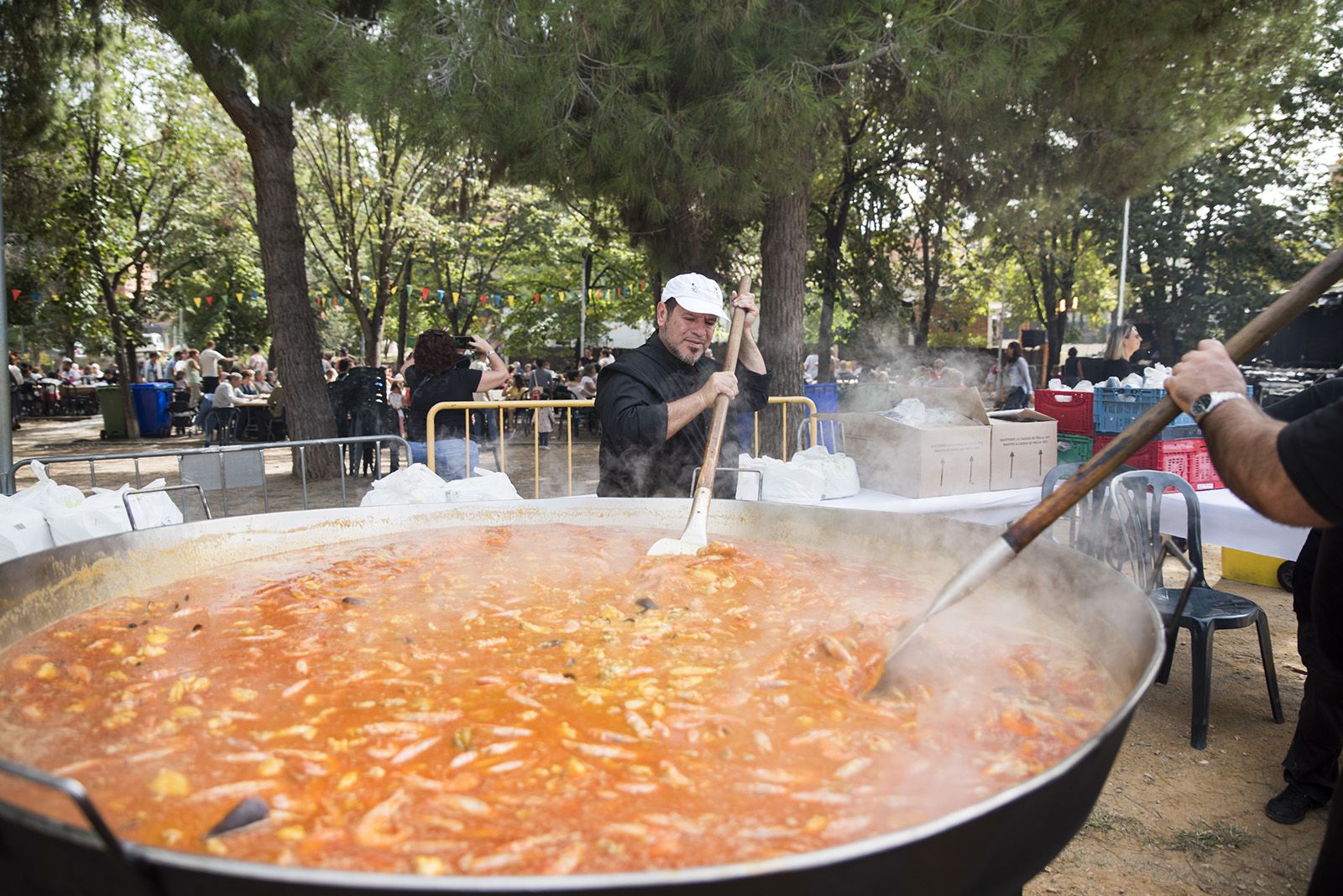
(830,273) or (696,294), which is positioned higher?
(830,273)

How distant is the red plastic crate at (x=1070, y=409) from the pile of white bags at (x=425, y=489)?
5.30 meters

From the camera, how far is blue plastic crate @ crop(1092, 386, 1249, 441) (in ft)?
22.5

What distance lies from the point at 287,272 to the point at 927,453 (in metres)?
9.13

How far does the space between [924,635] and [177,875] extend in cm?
189

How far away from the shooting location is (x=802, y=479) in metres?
6.09

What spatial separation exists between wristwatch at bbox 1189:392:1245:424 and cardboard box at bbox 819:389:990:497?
14.1 ft

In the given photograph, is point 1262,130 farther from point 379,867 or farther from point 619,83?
point 379,867

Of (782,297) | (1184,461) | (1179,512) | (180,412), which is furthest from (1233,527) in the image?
(180,412)

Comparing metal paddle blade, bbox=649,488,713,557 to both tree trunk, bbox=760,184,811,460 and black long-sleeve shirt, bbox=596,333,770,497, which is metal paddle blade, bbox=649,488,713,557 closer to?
black long-sleeve shirt, bbox=596,333,770,497

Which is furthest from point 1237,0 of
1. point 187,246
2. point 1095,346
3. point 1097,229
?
point 1095,346

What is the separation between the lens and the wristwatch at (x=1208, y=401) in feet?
6.38

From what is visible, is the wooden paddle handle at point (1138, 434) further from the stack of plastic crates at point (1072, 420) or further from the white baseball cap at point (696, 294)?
the stack of plastic crates at point (1072, 420)

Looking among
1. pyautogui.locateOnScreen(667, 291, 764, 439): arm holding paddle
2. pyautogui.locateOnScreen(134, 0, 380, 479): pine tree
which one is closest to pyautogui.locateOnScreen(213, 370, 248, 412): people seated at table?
pyautogui.locateOnScreen(134, 0, 380, 479): pine tree

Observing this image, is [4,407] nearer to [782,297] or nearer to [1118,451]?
[782,297]
